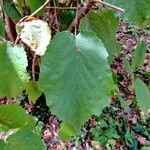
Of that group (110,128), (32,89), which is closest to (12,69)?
(32,89)

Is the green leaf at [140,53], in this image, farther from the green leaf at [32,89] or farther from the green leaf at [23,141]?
the green leaf at [23,141]

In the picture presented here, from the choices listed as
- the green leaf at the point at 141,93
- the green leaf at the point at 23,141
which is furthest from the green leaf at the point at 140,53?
the green leaf at the point at 23,141

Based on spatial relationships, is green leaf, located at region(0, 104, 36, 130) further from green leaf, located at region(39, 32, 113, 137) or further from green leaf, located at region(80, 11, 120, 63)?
green leaf, located at region(80, 11, 120, 63)

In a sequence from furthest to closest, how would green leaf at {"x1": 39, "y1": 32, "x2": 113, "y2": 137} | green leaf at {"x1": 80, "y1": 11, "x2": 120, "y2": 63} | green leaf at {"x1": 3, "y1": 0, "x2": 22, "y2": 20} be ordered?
green leaf at {"x1": 3, "y1": 0, "x2": 22, "y2": 20} → green leaf at {"x1": 80, "y1": 11, "x2": 120, "y2": 63} → green leaf at {"x1": 39, "y1": 32, "x2": 113, "y2": 137}

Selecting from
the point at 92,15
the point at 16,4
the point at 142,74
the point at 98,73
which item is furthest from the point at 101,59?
the point at 142,74

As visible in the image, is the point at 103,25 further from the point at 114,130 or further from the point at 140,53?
the point at 114,130

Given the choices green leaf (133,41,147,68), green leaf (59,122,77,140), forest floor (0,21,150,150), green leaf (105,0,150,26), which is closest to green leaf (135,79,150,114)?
green leaf (133,41,147,68)
